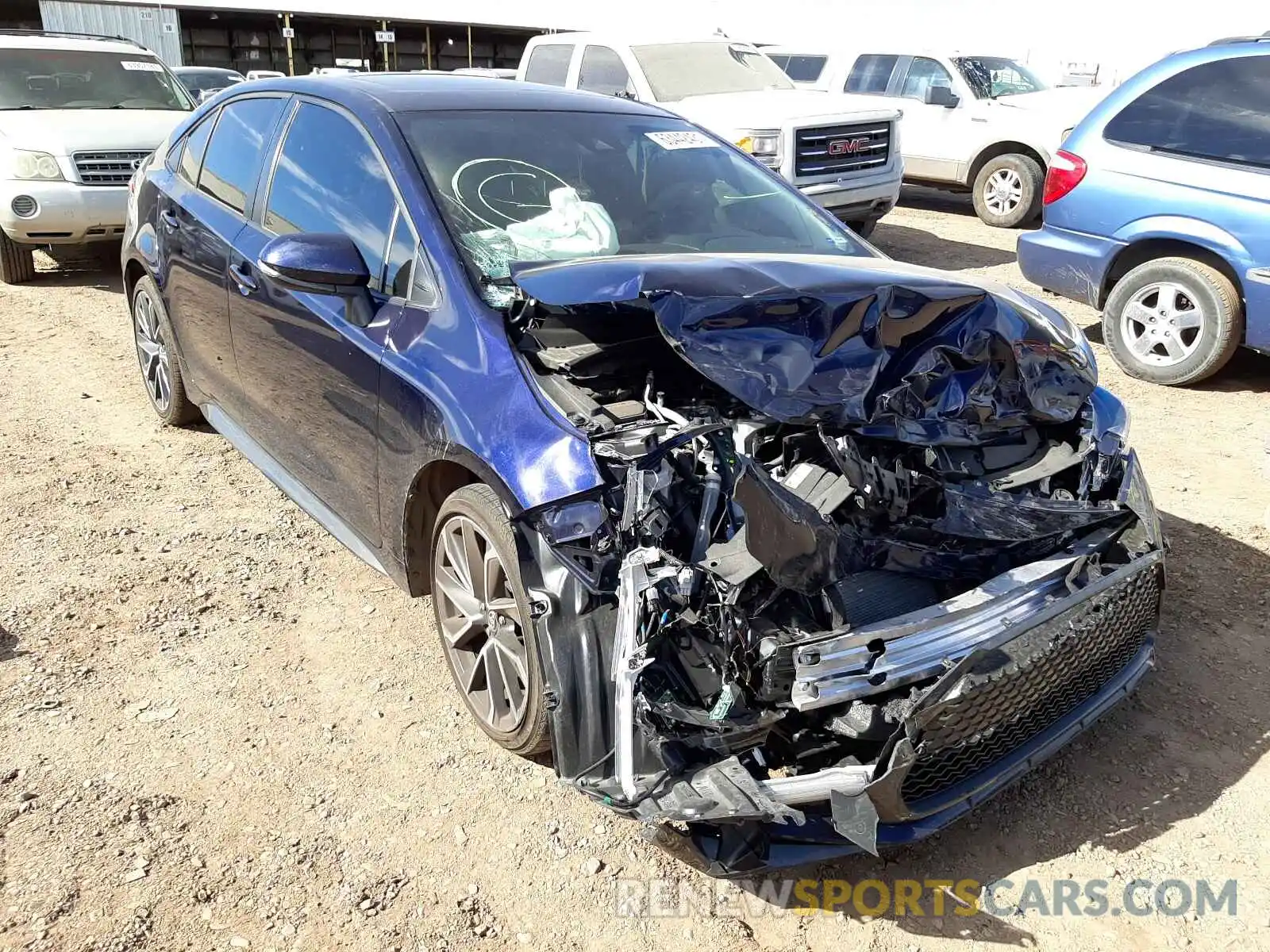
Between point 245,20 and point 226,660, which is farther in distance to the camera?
point 245,20

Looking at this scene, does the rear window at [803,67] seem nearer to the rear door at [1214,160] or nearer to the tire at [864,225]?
the tire at [864,225]

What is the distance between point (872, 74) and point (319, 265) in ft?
35.1

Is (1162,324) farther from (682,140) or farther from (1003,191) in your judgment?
(1003,191)

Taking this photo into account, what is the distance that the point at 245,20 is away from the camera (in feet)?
95.0

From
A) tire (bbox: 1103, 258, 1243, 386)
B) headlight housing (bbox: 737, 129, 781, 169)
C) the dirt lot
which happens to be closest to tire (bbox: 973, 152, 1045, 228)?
headlight housing (bbox: 737, 129, 781, 169)

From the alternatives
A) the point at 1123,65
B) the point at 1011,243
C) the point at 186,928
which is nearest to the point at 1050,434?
the point at 186,928

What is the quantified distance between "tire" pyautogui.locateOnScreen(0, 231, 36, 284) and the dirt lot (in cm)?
495

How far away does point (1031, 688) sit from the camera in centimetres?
240

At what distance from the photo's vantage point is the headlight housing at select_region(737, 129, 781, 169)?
823 cm

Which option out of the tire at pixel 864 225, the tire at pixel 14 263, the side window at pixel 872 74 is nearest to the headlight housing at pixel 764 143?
the tire at pixel 864 225

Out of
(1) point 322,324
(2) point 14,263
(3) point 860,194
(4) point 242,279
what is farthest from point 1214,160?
(2) point 14,263

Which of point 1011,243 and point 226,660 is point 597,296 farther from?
point 1011,243

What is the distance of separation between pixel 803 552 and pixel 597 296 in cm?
86

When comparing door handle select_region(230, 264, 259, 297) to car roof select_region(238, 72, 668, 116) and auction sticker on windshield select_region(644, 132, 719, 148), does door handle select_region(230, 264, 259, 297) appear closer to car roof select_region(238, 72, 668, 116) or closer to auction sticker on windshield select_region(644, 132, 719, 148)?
car roof select_region(238, 72, 668, 116)
